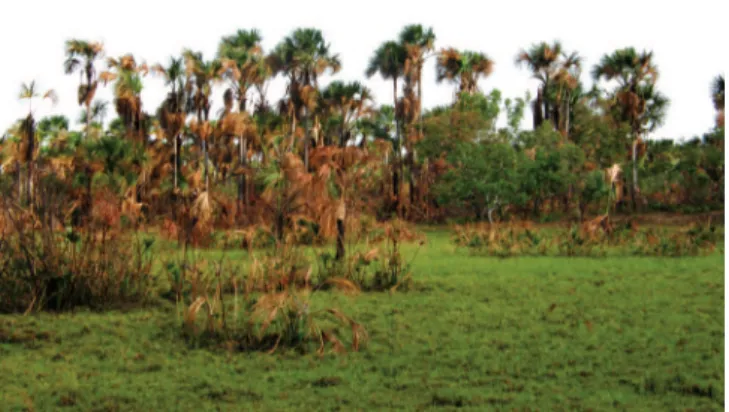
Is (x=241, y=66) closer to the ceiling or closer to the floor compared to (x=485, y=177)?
closer to the ceiling

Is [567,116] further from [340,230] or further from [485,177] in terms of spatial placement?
[340,230]

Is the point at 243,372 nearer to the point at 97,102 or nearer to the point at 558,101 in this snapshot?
the point at 558,101

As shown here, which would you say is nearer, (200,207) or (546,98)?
(200,207)

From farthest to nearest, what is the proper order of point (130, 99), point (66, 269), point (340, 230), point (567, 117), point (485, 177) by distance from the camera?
point (567, 117) → point (130, 99) → point (485, 177) → point (340, 230) → point (66, 269)

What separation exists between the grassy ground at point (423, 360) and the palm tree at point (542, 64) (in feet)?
111

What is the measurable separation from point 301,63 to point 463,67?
10064 millimetres

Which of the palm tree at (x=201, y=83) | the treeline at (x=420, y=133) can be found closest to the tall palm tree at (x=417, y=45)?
the treeline at (x=420, y=133)

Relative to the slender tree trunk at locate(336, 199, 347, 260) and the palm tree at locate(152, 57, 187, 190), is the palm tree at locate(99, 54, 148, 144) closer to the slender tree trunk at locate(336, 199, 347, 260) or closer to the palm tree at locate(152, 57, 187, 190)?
the palm tree at locate(152, 57, 187, 190)

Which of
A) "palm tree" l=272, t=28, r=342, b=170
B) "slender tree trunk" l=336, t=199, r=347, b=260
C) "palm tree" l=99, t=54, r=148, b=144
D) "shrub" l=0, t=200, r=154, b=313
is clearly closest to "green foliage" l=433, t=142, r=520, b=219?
"palm tree" l=272, t=28, r=342, b=170

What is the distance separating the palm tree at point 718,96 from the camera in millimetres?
41250

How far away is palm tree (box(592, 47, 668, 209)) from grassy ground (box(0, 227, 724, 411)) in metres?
29.5

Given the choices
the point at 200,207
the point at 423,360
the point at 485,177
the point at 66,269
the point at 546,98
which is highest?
the point at 546,98

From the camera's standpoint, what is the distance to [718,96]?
41656 millimetres

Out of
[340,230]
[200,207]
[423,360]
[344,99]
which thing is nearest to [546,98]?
[344,99]
